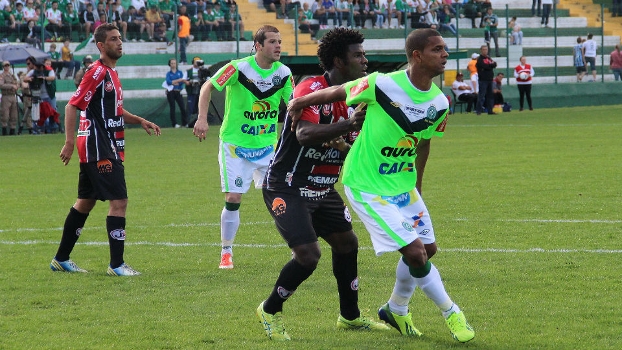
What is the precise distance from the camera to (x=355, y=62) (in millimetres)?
6250

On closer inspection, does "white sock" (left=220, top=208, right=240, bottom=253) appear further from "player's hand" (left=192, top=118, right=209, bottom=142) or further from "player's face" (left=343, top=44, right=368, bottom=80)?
"player's face" (left=343, top=44, right=368, bottom=80)

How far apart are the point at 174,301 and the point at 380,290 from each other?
1566 millimetres

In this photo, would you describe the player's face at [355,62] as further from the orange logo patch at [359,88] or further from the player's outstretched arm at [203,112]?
the player's outstretched arm at [203,112]

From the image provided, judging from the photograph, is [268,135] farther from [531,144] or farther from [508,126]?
[508,126]

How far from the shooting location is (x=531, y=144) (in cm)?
2219

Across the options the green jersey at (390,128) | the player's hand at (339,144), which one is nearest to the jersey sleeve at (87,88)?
the player's hand at (339,144)

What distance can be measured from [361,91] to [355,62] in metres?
0.47

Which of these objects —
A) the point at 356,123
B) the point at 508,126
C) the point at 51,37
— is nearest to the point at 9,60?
the point at 51,37

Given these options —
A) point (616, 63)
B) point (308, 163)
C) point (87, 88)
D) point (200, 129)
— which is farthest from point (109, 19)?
point (308, 163)

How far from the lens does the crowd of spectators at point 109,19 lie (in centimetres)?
3144

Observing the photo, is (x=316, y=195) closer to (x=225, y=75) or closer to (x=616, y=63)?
(x=225, y=75)

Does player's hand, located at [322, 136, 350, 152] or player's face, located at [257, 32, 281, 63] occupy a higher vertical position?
player's face, located at [257, 32, 281, 63]

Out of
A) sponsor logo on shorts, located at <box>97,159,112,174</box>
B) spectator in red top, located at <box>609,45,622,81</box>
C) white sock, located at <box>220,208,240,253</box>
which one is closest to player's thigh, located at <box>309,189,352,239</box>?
white sock, located at <box>220,208,240,253</box>

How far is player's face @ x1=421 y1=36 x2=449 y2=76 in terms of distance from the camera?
5855 millimetres
